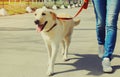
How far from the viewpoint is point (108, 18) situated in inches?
238

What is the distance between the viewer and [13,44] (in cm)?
962

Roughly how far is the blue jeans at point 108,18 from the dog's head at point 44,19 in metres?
0.92

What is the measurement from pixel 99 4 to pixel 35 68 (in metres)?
1.51

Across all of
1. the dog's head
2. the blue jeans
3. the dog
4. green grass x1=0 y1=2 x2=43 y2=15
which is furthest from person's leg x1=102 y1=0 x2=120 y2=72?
green grass x1=0 y1=2 x2=43 y2=15

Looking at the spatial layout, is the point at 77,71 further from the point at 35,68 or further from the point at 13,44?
the point at 13,44

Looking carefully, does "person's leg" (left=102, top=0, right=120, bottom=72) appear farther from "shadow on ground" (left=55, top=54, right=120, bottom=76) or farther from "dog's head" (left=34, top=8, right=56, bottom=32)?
"dog's head" (left=34, top=8, right=56, bottom=32)

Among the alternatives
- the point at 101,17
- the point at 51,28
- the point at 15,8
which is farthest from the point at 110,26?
the point at 15,8

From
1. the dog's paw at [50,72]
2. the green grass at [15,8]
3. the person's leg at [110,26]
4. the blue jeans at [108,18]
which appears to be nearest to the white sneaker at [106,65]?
the person's leg at [110,26]

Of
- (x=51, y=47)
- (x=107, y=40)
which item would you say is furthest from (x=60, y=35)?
(x=107, y=40)

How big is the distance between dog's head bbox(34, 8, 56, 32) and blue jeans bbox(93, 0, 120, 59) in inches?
36.2

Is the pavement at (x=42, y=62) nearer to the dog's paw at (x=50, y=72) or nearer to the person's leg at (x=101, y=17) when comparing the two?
the dog's paw at (x=50, y=72)

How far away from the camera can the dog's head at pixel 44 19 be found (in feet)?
18.3

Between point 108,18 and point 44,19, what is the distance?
3.54 feet

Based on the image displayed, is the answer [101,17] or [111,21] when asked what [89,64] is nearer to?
[101,17]
